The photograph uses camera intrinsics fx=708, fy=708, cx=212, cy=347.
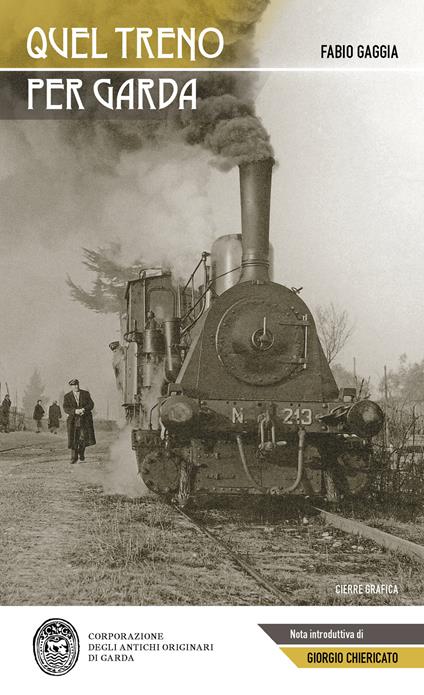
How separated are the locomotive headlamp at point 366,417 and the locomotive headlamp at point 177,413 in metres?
1.39

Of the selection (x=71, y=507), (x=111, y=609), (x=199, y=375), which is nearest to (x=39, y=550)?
(x=111, y=609)

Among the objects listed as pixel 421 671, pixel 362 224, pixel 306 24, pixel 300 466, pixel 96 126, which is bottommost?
pixel 421 671

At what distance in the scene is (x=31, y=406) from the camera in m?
8.47

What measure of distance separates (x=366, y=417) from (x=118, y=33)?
12.2 ft

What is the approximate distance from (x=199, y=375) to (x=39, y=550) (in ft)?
6.88

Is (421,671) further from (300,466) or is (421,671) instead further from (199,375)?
(199,375)

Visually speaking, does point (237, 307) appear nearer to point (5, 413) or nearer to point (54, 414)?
point (54, 414)

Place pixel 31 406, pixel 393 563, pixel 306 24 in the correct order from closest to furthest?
pixel 393 563 → pixel 306 24 → pixel 31 406

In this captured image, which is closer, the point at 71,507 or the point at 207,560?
the point at 207,560

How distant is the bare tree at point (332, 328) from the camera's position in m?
7.06

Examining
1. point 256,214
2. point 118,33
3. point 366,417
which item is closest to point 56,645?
point 366,417

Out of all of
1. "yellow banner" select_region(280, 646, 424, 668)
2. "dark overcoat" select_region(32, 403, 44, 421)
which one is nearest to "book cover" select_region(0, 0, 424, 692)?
"yellow banner" select_region(280, 646, 424, 668)

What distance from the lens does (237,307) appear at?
6691 millimetres

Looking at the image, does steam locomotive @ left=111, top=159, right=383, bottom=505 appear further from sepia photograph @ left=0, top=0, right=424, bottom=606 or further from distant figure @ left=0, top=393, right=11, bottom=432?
distant figure @ left=0, top=393, right=11, bottom=432
